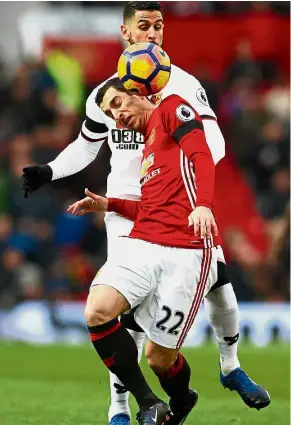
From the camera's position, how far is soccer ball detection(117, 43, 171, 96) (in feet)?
22.8

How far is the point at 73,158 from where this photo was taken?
815 cm

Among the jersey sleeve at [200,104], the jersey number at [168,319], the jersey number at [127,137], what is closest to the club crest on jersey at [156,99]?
the jersey sleeve at [200,104]

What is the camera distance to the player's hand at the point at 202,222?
20.8ft

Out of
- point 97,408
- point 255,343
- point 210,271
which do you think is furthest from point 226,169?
point 210,271

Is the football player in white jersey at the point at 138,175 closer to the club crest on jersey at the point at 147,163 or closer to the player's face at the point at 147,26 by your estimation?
the player's face at the point at 147,26

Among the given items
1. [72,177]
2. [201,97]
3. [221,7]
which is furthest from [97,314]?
[221,7]

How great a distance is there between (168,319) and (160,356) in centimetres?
28

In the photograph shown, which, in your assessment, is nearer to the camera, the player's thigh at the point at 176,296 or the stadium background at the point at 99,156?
the player's thigh at the point at 176,296

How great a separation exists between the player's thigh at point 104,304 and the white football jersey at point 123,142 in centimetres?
112

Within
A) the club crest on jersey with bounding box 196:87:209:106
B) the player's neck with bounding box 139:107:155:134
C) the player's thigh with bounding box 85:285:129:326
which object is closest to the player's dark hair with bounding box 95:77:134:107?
the player's neck with bounding box 139:107:155:134

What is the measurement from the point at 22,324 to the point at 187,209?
29.4 feet

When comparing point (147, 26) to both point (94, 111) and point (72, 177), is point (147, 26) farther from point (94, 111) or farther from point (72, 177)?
point (72, 177)

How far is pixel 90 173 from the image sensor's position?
17234mm

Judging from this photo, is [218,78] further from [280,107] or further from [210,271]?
[210,271]
